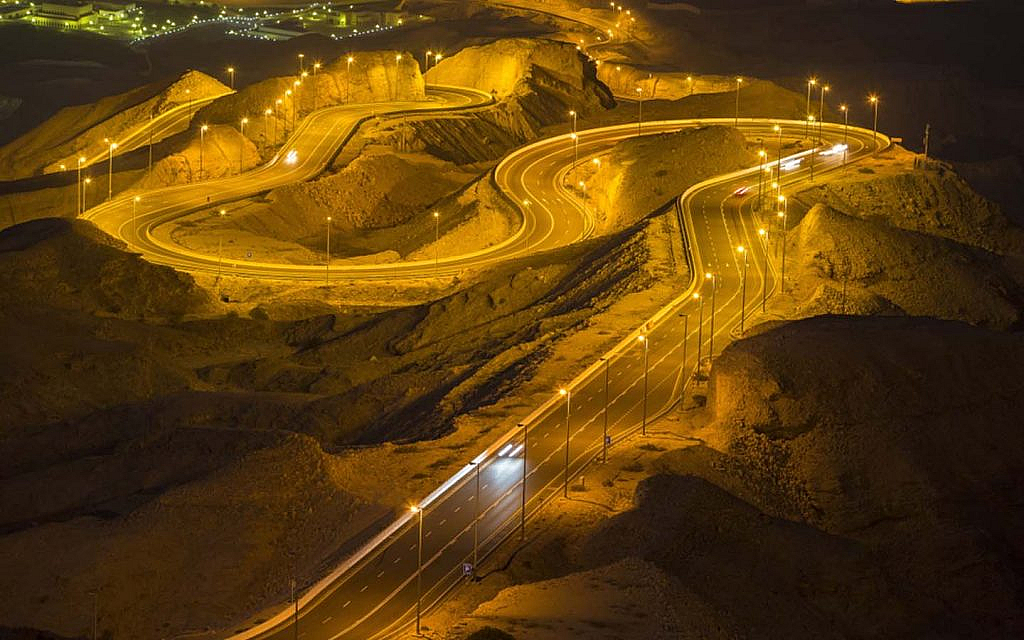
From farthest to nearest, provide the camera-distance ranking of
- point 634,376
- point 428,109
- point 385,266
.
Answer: point 428,109 → point 385,266 → point 634,376

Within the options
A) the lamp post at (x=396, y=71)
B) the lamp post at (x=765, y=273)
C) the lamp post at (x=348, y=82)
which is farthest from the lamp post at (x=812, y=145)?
the lamp post at (x=348, y=82)

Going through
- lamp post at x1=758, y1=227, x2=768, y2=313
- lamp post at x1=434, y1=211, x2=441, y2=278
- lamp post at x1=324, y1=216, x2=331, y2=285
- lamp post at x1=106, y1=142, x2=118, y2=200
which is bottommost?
lamp post at x1=434, y1=211, x2=441, y2=278

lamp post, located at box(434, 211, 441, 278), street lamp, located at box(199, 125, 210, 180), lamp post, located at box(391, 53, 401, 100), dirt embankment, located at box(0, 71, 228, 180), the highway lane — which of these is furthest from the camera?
lamp post, located at box(391, 53, 401, 100)

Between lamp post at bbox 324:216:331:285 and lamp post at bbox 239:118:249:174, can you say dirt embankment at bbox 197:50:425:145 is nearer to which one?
lamp post at bbox 239:118:249:174

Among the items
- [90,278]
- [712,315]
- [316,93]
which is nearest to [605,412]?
[712,315]

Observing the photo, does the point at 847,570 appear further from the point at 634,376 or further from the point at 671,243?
the point at 671,243

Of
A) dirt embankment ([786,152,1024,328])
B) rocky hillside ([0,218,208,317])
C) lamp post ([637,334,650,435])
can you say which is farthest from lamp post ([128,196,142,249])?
dirt embankment ([786,152,1024,328])

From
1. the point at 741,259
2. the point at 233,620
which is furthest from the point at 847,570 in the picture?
the point at 741,259
